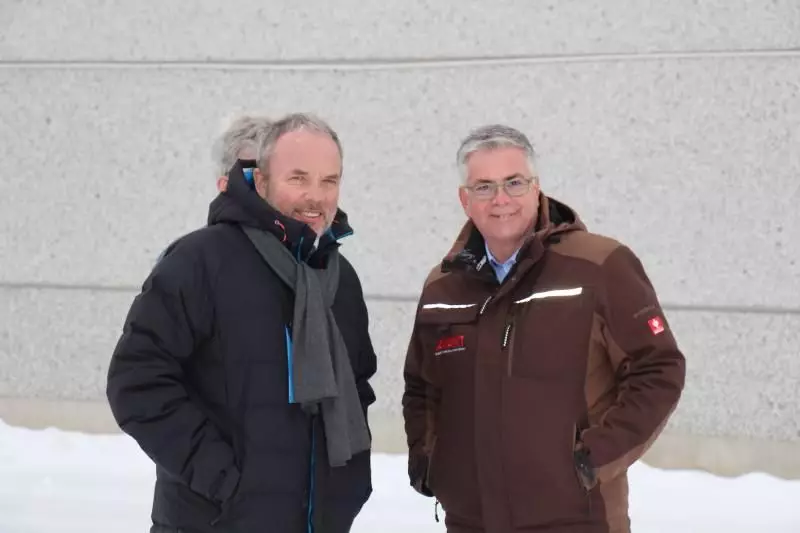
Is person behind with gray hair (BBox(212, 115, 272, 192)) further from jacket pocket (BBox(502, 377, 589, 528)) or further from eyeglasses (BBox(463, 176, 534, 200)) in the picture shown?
jacket pocket (BBox(502, 377, 589, 528))

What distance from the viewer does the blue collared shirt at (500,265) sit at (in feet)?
5.99

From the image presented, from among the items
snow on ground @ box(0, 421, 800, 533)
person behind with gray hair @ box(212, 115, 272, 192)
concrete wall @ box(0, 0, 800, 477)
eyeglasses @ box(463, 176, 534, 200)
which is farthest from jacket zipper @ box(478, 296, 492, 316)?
concrete wall @ box(0, 0, 800, 477)

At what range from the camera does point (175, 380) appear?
161 cm

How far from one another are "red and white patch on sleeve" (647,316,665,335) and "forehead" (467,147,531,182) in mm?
436

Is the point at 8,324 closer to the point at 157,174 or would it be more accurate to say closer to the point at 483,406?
the point at 157,174

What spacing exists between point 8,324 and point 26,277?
26cm

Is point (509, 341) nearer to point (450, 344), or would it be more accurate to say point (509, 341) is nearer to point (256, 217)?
point (450, 344)

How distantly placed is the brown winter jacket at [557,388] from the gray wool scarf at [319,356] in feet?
0.82

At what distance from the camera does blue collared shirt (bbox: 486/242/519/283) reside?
1.83m

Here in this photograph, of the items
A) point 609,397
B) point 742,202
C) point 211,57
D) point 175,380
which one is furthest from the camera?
point 211,57

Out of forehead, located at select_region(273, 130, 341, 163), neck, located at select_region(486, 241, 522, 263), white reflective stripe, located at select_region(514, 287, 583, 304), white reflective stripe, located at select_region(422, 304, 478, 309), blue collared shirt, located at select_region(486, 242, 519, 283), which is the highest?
forehead, located at select_region(273, 130, 341, 163)

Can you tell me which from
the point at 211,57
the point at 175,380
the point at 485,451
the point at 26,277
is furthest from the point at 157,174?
the point at 485,451

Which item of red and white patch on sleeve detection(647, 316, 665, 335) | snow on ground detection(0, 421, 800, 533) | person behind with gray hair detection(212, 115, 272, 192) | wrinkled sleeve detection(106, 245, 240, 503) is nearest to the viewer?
wrinkled sleeve detection(106, 245, 240, 503)

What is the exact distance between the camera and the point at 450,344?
1.80 meters
